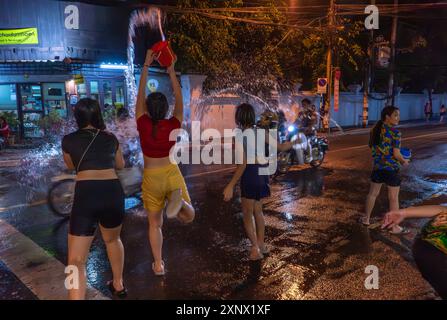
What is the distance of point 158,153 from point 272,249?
214 cm

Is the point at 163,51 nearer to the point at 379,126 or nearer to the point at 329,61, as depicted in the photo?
the point at 379,126

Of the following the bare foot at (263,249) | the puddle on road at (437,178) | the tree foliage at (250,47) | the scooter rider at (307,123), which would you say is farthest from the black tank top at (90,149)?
the tree foliage at (250,47)

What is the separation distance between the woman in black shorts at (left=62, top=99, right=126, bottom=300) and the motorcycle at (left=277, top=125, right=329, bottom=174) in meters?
7.10

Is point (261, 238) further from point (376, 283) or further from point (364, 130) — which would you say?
point (364, 130)

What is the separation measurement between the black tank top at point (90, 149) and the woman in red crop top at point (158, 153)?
0.53 metres

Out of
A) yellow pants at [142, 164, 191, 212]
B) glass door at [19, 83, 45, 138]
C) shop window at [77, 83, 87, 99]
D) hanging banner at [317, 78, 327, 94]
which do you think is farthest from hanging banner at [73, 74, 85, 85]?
yellow pants at [142, 164, 191, 212]

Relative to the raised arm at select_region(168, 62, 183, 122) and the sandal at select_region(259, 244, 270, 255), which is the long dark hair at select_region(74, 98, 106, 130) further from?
the sandal at select_region(259, 244, 270, 255)

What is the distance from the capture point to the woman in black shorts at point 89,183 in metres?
3.45

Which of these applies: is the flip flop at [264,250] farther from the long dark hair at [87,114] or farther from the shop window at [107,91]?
the shop window at [107,91]

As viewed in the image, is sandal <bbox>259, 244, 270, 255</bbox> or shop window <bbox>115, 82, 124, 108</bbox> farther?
shop window <bbox>115, 82, 124, 108</bbox>

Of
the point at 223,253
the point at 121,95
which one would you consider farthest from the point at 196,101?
the point at 223,253

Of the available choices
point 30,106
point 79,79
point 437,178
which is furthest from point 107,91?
point 437,178

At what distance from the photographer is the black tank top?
348 centimetres

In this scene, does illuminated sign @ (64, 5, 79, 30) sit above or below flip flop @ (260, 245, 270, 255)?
above
